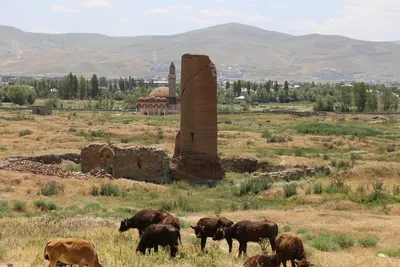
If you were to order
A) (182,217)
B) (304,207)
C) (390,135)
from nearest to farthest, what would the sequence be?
(182,217), (304,207), (390,135)

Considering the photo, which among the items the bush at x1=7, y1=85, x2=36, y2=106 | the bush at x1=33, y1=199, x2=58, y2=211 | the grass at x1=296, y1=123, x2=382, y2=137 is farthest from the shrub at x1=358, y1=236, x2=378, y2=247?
the bush at x1=7, y1=85, x2=36, y2=106

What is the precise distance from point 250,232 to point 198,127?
1647 centimetres

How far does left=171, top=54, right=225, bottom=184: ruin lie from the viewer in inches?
1193

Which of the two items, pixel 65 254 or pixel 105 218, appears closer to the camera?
pixel 65 254

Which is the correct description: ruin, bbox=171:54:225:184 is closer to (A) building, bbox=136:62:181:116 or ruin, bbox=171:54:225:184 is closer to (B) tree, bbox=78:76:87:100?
(A) building, bbox=136:62:181:116

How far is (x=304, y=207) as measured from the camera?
24.2m

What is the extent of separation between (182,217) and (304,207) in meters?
5.89

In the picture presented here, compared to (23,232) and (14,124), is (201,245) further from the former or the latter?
(14,124)

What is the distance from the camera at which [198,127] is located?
30.3 metres

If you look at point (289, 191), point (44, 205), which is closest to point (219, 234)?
point (44, 205)

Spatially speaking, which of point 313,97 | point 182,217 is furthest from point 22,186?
point 313,97

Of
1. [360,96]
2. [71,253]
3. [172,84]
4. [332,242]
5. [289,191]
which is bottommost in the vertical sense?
[360,96]

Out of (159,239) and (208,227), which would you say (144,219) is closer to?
(208,227)

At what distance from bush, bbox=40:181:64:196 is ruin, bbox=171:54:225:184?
751 cm
